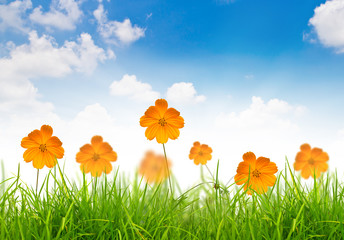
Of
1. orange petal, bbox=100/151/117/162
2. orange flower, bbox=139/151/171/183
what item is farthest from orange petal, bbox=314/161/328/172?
orange petal, bbox=100/151/117/162

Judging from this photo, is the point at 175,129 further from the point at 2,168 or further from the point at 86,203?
the point at 2,168

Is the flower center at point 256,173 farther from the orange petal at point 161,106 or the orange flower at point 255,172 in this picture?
the orange petal at point 161,106

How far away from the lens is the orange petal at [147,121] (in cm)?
246

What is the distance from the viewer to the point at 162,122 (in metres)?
2.50

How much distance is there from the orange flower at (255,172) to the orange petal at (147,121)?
2.20 ft

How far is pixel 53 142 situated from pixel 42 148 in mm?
99

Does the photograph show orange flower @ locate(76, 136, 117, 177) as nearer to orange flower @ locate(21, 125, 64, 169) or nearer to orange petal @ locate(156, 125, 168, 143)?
orange flower @ locate(21, 125, 64, 169)

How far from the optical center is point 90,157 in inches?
114

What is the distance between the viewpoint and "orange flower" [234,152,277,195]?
2383mm

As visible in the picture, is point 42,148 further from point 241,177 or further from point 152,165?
point 241,177

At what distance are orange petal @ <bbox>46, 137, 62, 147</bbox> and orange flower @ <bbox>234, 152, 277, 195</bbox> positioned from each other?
1.26 m

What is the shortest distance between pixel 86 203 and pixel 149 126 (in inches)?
26.5

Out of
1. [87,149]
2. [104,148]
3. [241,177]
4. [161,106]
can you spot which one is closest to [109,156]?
[104,148]

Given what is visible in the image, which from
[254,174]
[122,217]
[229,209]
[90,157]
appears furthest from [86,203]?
[254,174]
